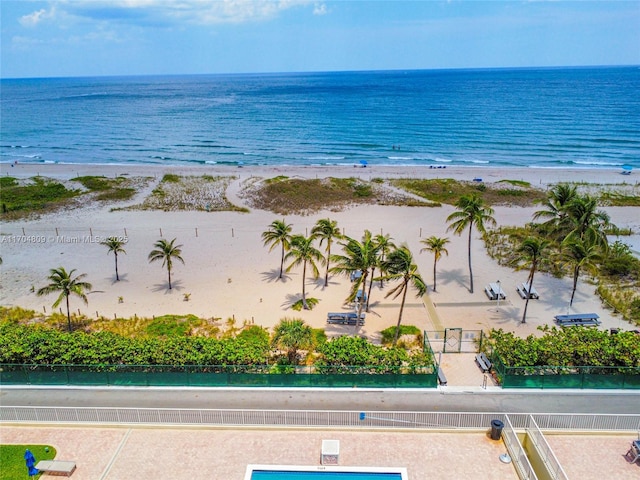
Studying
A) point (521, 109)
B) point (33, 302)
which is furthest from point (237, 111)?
point (33, 302)

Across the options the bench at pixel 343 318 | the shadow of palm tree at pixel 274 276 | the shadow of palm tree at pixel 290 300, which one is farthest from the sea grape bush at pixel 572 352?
the shadow of palm tree at pixel 274 276

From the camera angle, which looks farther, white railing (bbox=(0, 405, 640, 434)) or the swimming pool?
white railing (bbox=(0, 405, 640, 434))

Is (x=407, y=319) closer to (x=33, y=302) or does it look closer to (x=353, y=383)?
(x=353, y=383)

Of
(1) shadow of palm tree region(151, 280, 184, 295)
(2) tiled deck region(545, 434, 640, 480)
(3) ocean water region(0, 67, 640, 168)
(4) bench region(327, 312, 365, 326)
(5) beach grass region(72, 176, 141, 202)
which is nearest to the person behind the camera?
(2) tiled deck region(545, 434, 640, 480)

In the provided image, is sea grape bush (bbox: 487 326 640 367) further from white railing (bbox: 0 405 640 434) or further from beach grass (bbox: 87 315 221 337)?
beach grass (bbox: 87 315 221 337)

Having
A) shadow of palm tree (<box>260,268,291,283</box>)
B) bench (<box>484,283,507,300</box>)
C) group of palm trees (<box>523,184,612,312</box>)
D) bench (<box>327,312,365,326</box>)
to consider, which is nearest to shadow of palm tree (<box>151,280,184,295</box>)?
shadow of palm tree (<box>260,268,291,283</box>)

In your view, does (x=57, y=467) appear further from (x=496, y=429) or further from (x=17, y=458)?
(x=496, y=429)

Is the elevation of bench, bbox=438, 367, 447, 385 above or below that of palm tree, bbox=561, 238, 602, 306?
below
